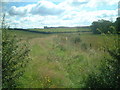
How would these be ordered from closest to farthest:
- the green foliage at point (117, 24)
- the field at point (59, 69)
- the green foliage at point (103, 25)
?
the green foliage at point (117, 24), the green foliage at point (103, 25), the field at point (59, 69)

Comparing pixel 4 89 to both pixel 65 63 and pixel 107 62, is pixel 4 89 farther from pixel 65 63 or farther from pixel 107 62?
pixel 65 63

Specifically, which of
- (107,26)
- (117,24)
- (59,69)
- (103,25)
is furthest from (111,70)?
(59,69)

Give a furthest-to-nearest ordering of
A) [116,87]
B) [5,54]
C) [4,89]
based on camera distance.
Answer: [116,87]
[4,89]
[5,54]

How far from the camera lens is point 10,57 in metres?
4.52

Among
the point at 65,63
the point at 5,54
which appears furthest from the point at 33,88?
the point at 65,63

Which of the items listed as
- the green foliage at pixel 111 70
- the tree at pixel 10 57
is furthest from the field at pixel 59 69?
the tree at pixel 10 57

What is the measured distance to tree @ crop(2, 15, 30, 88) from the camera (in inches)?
173

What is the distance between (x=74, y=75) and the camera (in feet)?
22.6

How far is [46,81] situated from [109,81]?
6.34ft

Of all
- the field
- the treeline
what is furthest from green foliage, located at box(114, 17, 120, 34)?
the field

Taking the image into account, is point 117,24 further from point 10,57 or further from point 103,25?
point 10,57

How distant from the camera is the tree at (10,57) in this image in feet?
14.4

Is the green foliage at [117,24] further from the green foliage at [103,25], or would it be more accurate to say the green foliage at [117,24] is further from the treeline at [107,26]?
the green foliage at [103,25]

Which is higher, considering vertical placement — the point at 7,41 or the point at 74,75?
the point at 7,41
